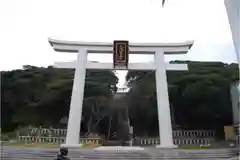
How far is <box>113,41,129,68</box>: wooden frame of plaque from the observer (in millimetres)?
12797

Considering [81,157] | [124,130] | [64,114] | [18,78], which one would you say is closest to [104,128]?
[124,130]

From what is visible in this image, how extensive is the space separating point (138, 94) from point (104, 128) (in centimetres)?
428

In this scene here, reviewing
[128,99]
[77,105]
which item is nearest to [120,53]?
[77,105]

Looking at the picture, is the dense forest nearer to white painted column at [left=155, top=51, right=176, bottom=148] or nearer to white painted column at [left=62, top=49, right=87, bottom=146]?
white painted column at [left=155, top=51, right=176, bottom=148]

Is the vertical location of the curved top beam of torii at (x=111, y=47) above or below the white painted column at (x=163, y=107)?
above

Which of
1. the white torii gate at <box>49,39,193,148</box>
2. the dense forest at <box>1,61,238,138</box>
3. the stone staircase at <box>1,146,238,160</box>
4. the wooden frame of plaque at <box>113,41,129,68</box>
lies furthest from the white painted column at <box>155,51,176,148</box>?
the dense forest at <box>1,61,238,138</box>

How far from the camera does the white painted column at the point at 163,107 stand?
471 inches

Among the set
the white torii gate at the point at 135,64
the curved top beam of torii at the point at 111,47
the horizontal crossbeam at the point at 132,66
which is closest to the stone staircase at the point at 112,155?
the white torii gate at the point at 135,64

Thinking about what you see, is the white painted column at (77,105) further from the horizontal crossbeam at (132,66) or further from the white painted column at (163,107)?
the white painted column at (163,107)

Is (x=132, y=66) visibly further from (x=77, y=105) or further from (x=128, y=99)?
(x=128, y=99)

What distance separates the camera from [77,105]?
1214 centimetres

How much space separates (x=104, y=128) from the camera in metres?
21.3

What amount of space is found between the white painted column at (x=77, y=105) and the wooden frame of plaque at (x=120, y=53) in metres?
1.29

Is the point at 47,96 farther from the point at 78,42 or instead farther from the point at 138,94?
the point at 78,42
